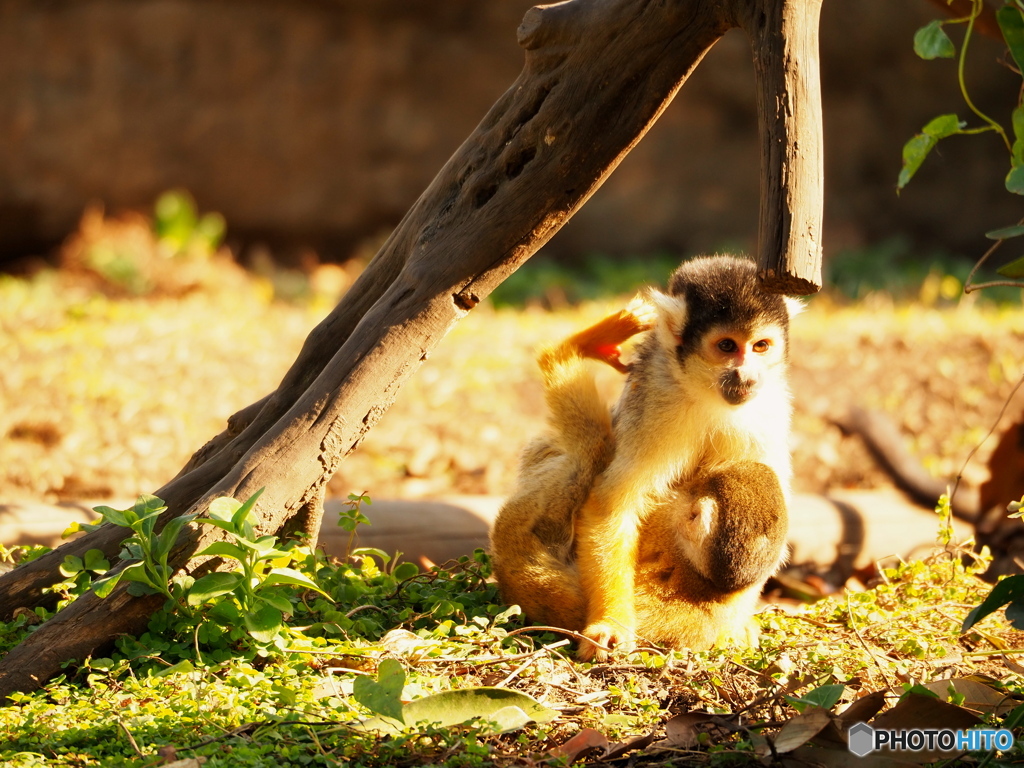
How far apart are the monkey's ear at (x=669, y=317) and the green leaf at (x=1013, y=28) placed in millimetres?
1119

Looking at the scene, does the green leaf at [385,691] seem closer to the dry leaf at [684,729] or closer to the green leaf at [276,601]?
the green leaf at [276,601]

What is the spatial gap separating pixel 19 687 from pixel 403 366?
1.28 m

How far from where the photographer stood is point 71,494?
4973 millimetres

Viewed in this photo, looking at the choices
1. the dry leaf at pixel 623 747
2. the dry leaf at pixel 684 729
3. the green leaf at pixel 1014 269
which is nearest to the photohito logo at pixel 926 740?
the dry leaf at pixel 684 729

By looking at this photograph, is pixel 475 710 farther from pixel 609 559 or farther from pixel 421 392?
pixel 421 392

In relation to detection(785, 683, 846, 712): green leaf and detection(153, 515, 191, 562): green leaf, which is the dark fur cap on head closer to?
detection(785, 683, 846, 712): green leaf

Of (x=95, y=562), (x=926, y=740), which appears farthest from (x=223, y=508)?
(x=926, y=740)

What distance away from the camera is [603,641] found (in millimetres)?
2828

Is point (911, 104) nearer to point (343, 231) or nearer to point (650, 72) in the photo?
point (343, 231)

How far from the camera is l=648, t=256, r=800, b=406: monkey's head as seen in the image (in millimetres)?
2930

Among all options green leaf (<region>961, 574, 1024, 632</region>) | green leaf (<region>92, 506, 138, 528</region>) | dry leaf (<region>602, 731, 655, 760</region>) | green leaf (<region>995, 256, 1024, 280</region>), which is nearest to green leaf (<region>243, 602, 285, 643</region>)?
green leaf (<region>92, 506, 138, 528</region>)

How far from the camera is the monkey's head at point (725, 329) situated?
9.61 feet

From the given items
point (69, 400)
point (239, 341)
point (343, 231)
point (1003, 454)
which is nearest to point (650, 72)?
point (1003, 454)

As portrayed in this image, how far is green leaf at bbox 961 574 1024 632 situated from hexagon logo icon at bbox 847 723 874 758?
32cm
